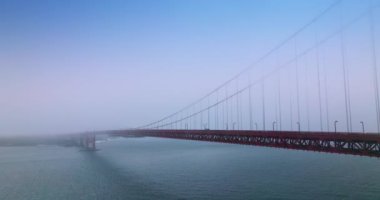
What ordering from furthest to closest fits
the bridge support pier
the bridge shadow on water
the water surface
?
1. the bridge support pier
2. the bridge shadow on water
3. the water surface

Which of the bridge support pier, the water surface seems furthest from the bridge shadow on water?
the bridge support pier

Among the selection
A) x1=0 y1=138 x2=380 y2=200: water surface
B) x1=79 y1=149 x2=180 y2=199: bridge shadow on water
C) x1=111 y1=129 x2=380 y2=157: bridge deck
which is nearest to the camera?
x1=111 y1=129 x2=380 y2=157: bridge deck

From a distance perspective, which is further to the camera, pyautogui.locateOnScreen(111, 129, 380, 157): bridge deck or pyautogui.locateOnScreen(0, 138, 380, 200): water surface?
pyautogui.locateOnScreen(0, 138, 380, 200): water surface

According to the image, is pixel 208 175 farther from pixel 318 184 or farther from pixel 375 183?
pixel 375 183

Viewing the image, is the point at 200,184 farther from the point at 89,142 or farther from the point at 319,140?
the point at 89,142

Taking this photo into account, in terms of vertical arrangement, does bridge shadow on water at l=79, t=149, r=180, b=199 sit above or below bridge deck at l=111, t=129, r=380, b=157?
below

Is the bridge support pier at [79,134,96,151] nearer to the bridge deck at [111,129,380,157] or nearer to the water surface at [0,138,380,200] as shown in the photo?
the water surface at [0,138,380,200]

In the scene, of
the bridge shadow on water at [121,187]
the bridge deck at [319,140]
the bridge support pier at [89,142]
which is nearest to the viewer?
the bridge deck at [319,140]

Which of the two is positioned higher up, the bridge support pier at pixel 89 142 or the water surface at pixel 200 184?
the bridge support pier at pixel 89 142

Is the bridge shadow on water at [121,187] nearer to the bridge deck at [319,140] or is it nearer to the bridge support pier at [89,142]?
the bridge deck at [319,140]

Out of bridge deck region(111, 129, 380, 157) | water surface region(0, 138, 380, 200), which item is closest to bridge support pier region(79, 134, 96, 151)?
water surface region(0, 138, 380, 200)

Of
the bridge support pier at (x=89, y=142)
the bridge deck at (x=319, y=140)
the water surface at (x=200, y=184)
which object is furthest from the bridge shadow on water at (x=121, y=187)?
the bridge support pier at (x=89, y=142)
